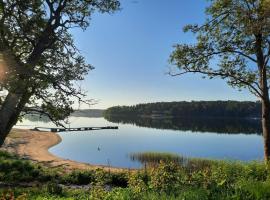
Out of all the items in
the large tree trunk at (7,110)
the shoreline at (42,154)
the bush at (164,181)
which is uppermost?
the large tree trunk at (7,110)

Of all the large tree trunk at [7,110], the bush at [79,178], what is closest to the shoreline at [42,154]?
the bush at [79,178]

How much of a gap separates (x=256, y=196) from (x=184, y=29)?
46.1 ft

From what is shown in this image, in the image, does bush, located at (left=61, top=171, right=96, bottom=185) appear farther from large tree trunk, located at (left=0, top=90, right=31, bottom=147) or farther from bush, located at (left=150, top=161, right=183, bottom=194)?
bush, located at (left=150, top=161, right=183, bottom=194)

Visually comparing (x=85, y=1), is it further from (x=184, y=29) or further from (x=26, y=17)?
(x=184, y=29)

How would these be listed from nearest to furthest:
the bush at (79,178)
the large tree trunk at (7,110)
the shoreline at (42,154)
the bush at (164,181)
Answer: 1. the bush at (164,181)
2. the large tree trunk at (7,110)
3. the bush at (79,178)
4. the shoreline at (42,154)

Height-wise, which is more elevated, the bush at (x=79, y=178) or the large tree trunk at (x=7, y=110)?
the large tree trunk at (x=7, y=110)

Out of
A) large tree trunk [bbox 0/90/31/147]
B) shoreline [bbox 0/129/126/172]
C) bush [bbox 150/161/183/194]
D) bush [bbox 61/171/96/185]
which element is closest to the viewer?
bush [bbox 150/161/183/194]

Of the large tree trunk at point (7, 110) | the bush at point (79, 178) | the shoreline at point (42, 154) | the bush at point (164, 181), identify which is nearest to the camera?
the bush at point (164, 181)

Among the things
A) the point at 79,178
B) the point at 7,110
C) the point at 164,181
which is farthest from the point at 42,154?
the point at 164,181

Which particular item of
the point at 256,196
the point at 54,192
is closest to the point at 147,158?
the point at 54,192

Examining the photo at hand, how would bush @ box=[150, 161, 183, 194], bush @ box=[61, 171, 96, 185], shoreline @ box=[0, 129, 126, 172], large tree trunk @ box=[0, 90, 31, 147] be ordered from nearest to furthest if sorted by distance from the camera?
bush @ box=[150, 161, 183, 194], large tree trunk @ box=[0, 90, 31, 147], bush @ box=[61, 171, 96, 185], shoreline @ box=[0, 129, 126, 172]

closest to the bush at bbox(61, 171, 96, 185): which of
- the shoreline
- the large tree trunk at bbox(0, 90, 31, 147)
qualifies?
the shoreline

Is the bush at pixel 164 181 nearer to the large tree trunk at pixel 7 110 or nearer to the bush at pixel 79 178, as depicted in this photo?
the large tree trunk at pixel 7 110

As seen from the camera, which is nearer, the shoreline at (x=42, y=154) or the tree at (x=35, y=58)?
the tree at (x=35, y=58)
